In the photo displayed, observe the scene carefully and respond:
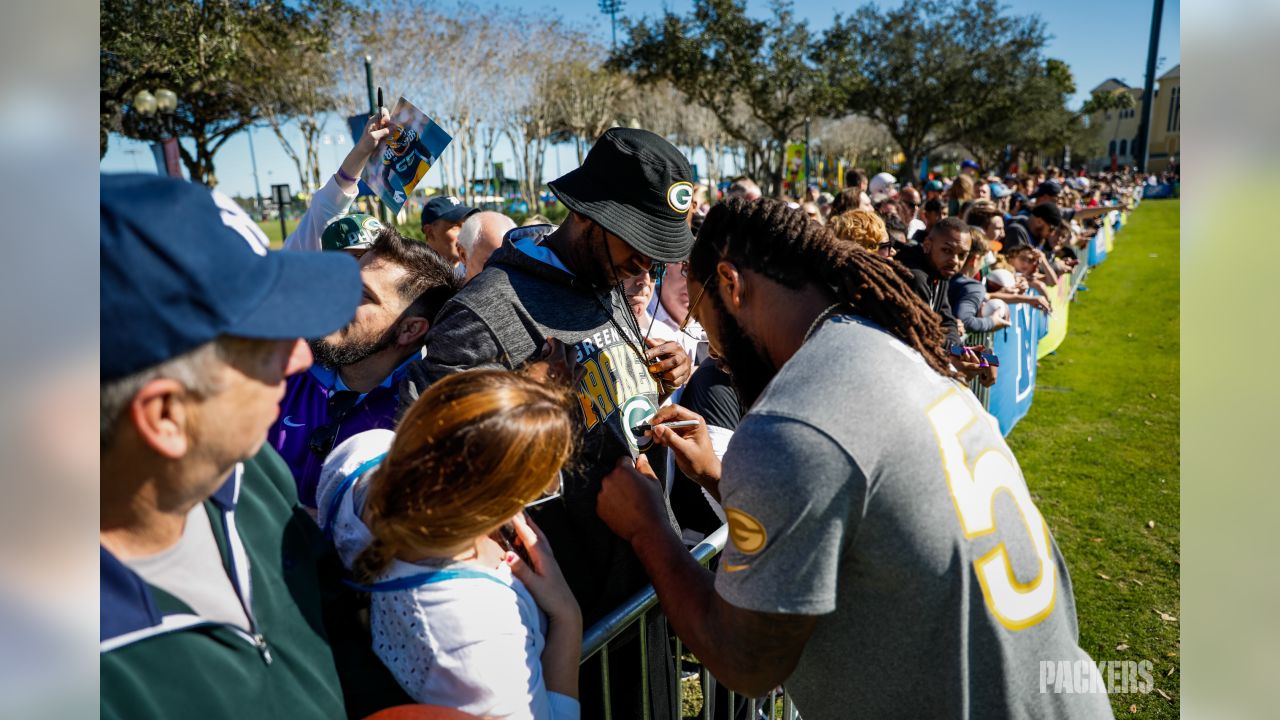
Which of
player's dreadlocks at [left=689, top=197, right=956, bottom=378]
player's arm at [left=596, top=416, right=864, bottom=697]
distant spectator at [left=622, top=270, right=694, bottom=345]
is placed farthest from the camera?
distant spectator at [left=622, top=270, right=694, bottom=345]

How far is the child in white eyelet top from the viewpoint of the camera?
1.36 m

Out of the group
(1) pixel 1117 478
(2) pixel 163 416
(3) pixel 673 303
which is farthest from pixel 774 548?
(1) pixel 1117 478

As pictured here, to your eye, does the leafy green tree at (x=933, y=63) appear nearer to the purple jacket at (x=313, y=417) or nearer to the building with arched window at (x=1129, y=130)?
the purple jacket at (x=313, y=417)

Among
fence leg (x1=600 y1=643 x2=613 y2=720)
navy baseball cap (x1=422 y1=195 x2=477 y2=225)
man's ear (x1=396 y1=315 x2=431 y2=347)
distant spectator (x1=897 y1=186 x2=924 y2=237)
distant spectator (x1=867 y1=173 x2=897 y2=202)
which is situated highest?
distant spectator (x1=867 y1=173 x2=897 y2=202)

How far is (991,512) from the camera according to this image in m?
1.62

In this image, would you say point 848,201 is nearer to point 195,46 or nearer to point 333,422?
point 333,422

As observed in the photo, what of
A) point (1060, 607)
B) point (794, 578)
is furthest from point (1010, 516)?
point (794, 578)

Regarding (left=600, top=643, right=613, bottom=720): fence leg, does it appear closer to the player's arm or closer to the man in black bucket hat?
the man in black bucket hat

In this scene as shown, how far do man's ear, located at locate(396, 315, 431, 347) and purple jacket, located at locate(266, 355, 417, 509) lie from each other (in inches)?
2.3

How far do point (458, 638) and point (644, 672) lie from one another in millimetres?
1050

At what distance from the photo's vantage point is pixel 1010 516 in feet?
5.43

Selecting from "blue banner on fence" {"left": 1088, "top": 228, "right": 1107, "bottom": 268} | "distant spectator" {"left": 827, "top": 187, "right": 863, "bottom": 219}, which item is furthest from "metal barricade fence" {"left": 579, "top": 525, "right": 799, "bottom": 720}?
"blue banner on fence" {"left": 1088, "top": 228, "right": 1107, "bottom": 268}
